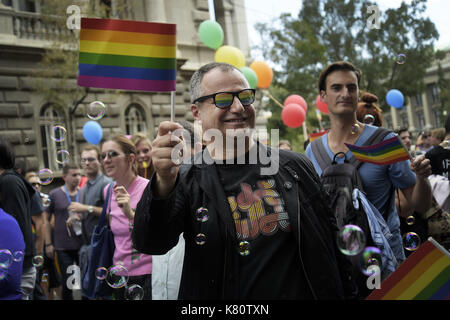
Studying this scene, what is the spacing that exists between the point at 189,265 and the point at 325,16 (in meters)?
19.9

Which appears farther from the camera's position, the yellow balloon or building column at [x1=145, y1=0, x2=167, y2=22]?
building column at [x1=145, y1=0, x2=167, y2=22]

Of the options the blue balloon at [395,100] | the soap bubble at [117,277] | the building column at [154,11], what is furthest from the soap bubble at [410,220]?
the building column at [154,11]

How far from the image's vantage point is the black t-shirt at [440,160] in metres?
4.14

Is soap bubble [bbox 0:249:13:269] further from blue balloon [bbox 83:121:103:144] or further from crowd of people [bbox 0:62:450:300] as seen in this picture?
blue balloon [bbox 83:121:103:144]

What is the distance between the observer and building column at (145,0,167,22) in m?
13.6

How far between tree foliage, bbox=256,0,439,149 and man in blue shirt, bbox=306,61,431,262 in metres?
14.4

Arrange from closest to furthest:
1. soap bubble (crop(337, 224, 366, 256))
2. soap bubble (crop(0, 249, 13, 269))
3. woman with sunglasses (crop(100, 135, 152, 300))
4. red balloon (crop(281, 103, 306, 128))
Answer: soap bubble (crop(337, 224, 366, 256)) → soap bubble (crop(0, 249, 13, 269)) → woman with sunglasses (crop(100, 135, 152, 300)) → red balloon (crop(281, 103, 306, 128))

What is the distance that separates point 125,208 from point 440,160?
2.65 m

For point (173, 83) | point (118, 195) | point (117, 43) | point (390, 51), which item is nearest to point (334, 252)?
point (173, 83)

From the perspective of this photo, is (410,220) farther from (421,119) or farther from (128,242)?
(421,119)

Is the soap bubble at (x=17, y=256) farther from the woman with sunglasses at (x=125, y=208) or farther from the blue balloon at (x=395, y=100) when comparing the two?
the blue balloon at (x=395, y=100)

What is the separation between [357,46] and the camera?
18.6m

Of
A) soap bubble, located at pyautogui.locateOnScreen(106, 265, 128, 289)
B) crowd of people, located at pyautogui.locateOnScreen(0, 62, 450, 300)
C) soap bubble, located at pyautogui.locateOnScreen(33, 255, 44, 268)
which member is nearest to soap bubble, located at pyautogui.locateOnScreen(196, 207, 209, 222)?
crowd of people, located at pyautogui.locateOnScreen(0, 62, 450, 300)

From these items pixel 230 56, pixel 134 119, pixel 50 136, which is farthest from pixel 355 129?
pixel 134 119
